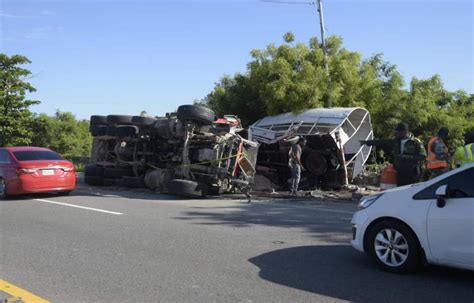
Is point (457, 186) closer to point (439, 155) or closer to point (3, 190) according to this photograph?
point (439, 155)

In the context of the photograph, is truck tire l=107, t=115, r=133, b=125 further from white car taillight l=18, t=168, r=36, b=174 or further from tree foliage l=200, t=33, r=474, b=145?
tree foliage l=200, t=33, r=474, b=145

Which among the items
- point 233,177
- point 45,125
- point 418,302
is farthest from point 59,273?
point 45,125

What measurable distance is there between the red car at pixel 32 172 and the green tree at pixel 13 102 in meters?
16.7

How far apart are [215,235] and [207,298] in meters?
2.99

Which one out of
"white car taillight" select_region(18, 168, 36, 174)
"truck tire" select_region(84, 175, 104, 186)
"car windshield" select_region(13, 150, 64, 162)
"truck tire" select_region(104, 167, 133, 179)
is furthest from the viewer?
"truck tire" select_region(84, 175, 104, 186)

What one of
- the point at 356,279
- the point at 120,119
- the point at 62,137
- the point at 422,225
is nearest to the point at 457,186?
the point at 422,225

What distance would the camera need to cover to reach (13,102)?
93.0 ft

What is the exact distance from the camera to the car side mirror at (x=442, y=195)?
204 inches

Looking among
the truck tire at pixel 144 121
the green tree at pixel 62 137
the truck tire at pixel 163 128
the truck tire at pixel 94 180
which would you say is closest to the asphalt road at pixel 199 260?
the truck tire at pixel 163 128

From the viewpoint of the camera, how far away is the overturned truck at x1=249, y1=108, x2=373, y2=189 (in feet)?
49.7

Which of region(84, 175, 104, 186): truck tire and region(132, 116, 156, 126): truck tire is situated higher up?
region(132, 116, 156, 126): truck tire

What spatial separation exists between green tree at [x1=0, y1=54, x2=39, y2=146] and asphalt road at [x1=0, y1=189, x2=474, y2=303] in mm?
19790

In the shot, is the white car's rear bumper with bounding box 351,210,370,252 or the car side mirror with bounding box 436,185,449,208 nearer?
the car side mirror with bounding box 436,185,449,208

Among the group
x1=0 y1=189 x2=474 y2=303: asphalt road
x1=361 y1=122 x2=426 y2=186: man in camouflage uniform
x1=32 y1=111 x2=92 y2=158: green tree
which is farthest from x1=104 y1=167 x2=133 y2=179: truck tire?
x1=32 y1=111 x2=92 y2=158: green tree
